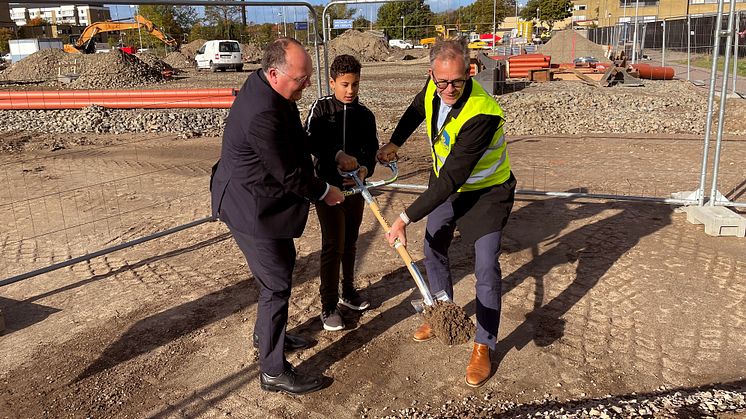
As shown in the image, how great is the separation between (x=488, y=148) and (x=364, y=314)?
182 cm

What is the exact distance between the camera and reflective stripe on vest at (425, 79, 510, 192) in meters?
3.58

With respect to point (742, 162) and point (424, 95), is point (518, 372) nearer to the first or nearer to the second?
point (424, 95)

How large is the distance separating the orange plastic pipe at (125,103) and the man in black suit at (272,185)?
12.0 meters

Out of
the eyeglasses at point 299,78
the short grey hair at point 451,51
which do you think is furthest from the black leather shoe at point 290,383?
the short grey hair at point 451,51

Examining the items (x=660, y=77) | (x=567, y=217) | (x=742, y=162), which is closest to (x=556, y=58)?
(x=660, y=77)

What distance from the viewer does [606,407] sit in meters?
3.30

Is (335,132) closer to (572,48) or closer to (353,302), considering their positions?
(353,302)

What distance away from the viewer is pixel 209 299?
5117 mm

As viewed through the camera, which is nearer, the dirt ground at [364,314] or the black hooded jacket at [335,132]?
the dirt ground at [364,314]

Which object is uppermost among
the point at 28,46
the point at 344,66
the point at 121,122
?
the point at 28,46

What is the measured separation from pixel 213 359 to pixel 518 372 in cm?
207

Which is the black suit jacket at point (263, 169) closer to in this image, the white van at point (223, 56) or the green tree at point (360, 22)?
the green tree at point (360, 22)

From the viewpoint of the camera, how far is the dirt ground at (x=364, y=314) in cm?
375

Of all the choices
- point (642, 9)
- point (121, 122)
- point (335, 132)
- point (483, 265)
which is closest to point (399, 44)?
point (642, 9)
